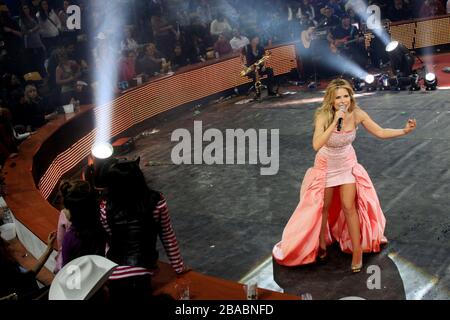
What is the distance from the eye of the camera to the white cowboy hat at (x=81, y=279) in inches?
118

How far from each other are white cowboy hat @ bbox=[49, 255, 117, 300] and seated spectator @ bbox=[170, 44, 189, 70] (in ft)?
34.9

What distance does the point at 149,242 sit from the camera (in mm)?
3635

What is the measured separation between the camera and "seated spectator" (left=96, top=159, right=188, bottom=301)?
3461mm

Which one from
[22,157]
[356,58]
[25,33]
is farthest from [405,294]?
[356,58]

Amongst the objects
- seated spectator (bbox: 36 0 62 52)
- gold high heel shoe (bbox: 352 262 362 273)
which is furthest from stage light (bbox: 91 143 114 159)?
seated spectator (bbox: 36 0 62 52)

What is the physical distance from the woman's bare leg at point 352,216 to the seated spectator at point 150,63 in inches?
327

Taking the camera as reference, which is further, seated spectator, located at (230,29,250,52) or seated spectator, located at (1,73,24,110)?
seated spectator, located at (230,29,250,52)

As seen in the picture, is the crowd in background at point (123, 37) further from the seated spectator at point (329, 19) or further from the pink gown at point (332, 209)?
the pink gown at point (332, 209)

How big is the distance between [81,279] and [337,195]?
2855mm

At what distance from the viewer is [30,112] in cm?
877

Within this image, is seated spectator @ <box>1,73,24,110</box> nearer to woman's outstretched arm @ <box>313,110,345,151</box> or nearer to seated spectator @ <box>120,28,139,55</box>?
seated spectator @ <box>120,28,139,55</box>

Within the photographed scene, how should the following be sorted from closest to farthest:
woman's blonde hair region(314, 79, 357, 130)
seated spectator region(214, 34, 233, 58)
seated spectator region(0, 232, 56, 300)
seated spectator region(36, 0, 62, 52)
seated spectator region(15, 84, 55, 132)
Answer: seated spectator region(0, 232, 56, 300) → woman's blonde hair region(314, 79, 357, 130) → seated spectator region(15, 84, 55, 132) → seated spectator region(36, 0, 62, 52) → seated spectator region(214, 34, 233, 58)

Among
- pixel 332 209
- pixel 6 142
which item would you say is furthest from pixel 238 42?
pixel 332 209

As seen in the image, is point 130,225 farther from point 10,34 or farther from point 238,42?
point 238,42
